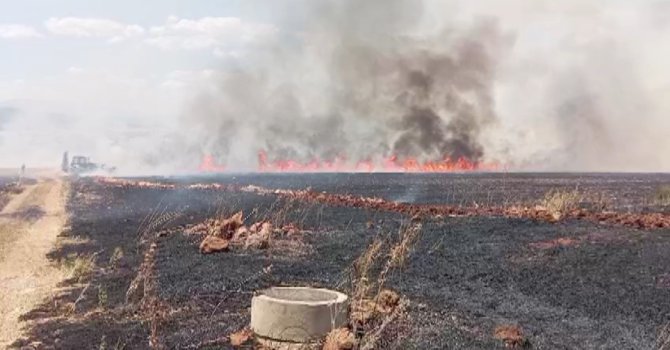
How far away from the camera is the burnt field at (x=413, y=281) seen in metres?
13.0

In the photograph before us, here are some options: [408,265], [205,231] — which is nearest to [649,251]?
[408,265]

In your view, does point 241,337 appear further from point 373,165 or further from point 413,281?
point 373,165

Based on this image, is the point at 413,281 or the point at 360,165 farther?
the point at 360,165

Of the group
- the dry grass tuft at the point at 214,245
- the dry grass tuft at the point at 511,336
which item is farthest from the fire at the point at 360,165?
the dry grass tuft at the point at 511,336

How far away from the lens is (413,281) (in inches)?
680

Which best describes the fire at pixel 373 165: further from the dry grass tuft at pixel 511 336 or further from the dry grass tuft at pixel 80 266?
the dry grass tuft at pixel 511 336

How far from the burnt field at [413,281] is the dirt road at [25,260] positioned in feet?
1.82

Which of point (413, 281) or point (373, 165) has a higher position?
point (373, 165)

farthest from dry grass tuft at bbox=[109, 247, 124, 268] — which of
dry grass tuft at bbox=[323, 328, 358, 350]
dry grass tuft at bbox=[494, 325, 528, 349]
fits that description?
dry grass tuft at bbox=[494, 325, 528, 349]

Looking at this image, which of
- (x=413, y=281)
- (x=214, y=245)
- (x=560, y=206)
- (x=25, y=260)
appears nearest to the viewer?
(x=413, y=281)

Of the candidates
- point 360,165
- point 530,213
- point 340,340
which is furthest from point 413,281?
point 360,165

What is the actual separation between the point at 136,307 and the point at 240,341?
14.2 feet

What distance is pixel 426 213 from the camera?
31469 millimetres

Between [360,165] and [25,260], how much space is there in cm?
9268
